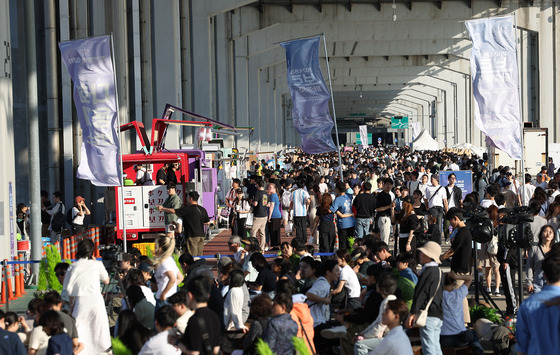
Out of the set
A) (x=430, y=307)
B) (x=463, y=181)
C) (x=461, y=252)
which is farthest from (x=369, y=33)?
(x=430, y=307)

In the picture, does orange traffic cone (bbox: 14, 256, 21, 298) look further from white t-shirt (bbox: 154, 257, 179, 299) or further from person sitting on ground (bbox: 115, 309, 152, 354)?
person sitting on ground (bbox: 115, 309, 152, 354)

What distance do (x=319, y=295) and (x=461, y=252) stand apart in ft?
8.52

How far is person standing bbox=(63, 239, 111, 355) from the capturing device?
9.97 m

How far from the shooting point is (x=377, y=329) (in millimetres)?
9672

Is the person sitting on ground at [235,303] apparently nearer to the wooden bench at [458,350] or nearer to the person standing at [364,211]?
the wooden bench at [458,350]

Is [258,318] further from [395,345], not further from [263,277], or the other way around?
[263,277]

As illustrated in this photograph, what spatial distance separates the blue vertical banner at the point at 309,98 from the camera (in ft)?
76.6

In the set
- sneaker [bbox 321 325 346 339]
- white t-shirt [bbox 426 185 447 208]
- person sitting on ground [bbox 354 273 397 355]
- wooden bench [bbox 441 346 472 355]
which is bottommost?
wooden bench [bbox 441 346 472 355]

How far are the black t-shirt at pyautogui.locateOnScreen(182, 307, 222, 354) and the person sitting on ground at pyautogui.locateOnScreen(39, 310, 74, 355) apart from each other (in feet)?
3.94

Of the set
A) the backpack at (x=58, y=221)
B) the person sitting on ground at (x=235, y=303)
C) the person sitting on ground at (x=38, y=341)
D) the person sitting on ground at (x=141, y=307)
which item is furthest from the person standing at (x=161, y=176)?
the person sitting on ground at (x=38, y=341)

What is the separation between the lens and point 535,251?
12.4 m

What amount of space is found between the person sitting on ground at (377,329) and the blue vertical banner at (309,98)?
13603 mm

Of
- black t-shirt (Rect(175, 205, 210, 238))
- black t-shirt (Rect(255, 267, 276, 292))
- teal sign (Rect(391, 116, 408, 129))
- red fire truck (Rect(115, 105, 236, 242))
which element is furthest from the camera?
teal sign (Rect(391, 116, 408, 129))

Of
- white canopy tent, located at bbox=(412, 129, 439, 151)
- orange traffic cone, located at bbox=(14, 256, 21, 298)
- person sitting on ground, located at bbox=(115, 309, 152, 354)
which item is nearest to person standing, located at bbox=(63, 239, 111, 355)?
person sitting on ground, located at bbox=(115, 309, 152, 354)
